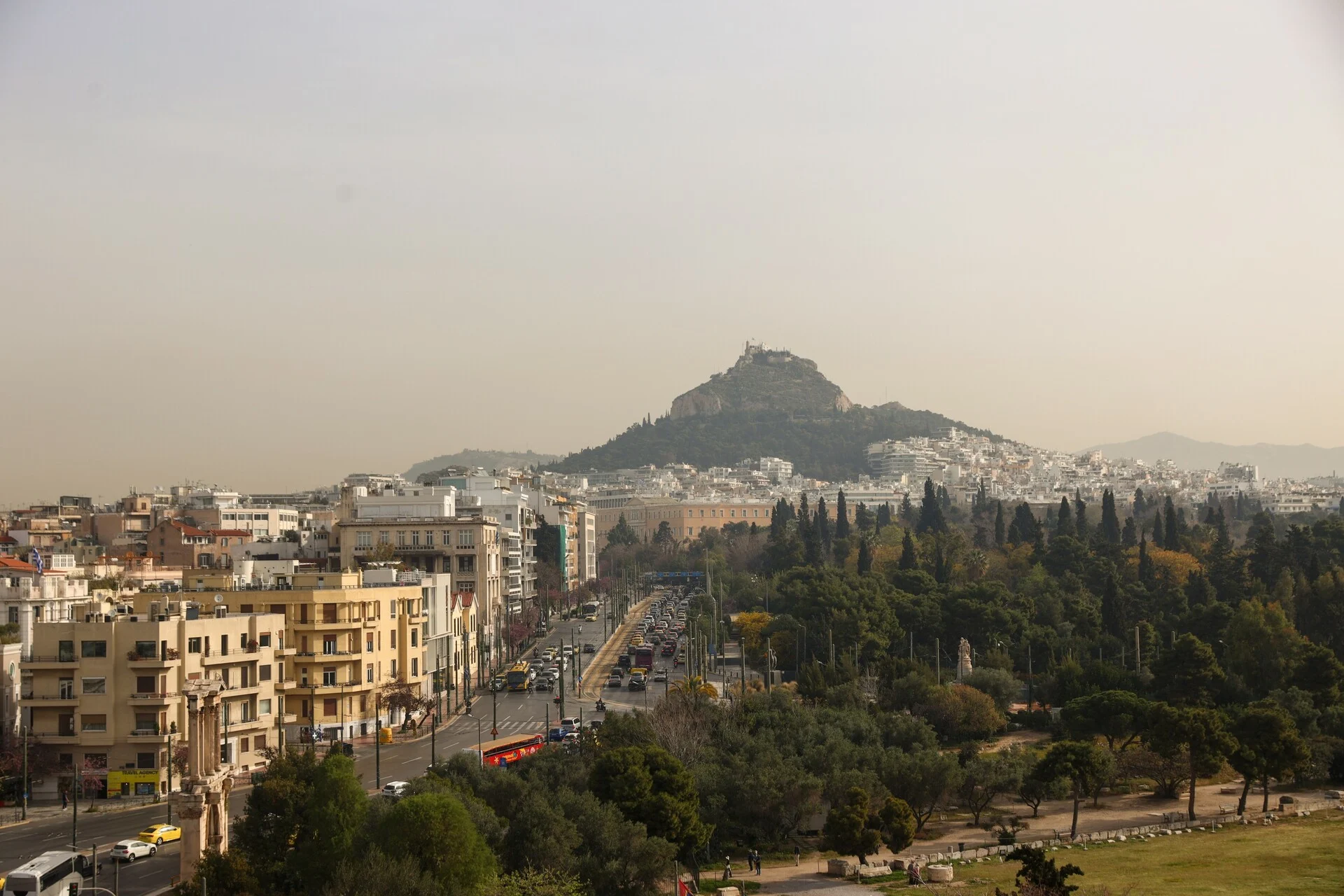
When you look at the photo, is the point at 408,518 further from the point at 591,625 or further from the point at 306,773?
the point at 306,773

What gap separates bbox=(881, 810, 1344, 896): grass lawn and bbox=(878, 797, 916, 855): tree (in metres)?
1.38

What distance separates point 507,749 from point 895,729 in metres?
11.2

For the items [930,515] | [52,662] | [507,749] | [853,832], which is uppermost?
[930,515]

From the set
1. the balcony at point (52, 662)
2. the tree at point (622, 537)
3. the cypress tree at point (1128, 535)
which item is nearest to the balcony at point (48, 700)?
the balcony at point (52, 662)

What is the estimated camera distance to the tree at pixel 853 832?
35.6 meters

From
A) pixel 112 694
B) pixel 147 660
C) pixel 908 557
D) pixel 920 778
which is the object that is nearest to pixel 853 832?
pixel 920 778

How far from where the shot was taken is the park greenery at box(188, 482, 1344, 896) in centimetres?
2861

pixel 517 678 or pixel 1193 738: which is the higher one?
pixel 1193 738

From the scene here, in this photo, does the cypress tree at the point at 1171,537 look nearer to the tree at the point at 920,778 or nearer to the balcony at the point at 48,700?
the tree at the point at 920,778

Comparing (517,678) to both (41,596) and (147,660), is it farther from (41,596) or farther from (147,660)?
(147,660)

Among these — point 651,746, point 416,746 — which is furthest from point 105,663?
point 651,746

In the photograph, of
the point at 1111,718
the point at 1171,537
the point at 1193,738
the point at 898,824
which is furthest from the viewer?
the point at 1171,537

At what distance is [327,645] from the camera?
49.7m

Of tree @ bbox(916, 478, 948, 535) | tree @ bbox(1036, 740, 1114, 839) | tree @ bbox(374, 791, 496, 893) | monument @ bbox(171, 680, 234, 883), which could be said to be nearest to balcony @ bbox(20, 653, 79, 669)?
monument @ bbox(171, 680, 234, 883)
